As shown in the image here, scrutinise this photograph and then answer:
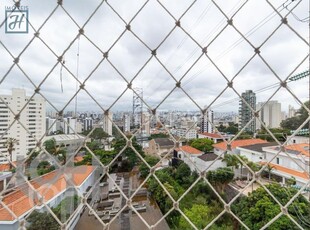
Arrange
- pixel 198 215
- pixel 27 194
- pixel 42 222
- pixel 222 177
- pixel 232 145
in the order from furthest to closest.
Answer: pixel 222 177 → pixel 198 215 → pixel 42 222 → pixel 27 194 → pixel 232 145

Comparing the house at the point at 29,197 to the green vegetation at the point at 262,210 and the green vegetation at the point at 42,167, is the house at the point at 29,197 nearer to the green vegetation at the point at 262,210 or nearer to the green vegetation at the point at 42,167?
the green vegetation at the point at 42,167

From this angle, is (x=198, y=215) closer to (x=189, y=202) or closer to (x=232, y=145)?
(x=189, y=202)

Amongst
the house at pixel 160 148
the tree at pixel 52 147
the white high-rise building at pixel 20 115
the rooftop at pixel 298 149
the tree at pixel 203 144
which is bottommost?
the tree at pixel 203 144

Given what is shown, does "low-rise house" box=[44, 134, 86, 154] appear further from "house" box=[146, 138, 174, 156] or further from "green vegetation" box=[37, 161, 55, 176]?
"green vegetation" box=[37, 161, 55, 176]

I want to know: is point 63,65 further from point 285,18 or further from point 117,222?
point 117,222

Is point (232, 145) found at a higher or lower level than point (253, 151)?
higher

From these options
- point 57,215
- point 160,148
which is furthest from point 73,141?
point 160,148

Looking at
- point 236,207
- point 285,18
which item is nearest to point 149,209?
point 236,207

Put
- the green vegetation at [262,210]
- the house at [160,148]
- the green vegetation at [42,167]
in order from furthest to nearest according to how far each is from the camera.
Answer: the green vegetation at [262,210], the house at [160,148], the green vegetation at [42,167]

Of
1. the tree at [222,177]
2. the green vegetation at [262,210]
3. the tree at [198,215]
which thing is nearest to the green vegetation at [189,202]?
the tree at [198,215]

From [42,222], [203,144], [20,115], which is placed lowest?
[203,144]

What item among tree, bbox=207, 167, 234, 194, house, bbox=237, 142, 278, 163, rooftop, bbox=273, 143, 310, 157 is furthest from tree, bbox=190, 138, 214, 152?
rooftop, bbox=273, 143, 310, 157
